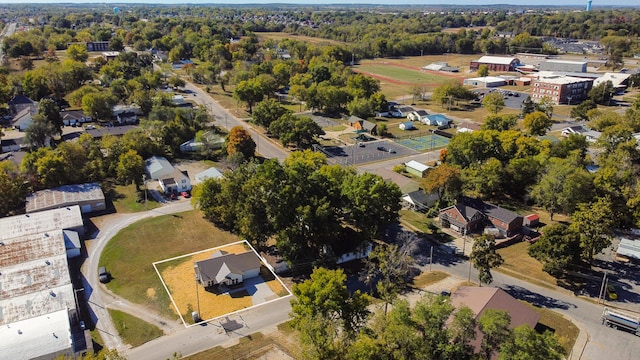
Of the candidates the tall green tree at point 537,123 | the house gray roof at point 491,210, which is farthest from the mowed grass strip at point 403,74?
the house gray roof at point 491,210

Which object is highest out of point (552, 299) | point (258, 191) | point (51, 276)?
point (258, 191)

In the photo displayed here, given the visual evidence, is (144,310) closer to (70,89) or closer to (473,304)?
(473,304)

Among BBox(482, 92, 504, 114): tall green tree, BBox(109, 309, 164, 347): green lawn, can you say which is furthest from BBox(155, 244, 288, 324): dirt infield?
BBox(482, 92, 504, 114): tall green tree

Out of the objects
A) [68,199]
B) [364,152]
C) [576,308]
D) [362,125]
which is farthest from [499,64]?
[68,199]

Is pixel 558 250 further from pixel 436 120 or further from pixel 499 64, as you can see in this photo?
pixel 499 64

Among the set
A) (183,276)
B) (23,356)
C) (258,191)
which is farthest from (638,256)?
(23,356)

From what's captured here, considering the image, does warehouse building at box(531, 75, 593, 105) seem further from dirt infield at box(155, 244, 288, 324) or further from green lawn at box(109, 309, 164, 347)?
green lawn at box(109, 309, 164, 347)
